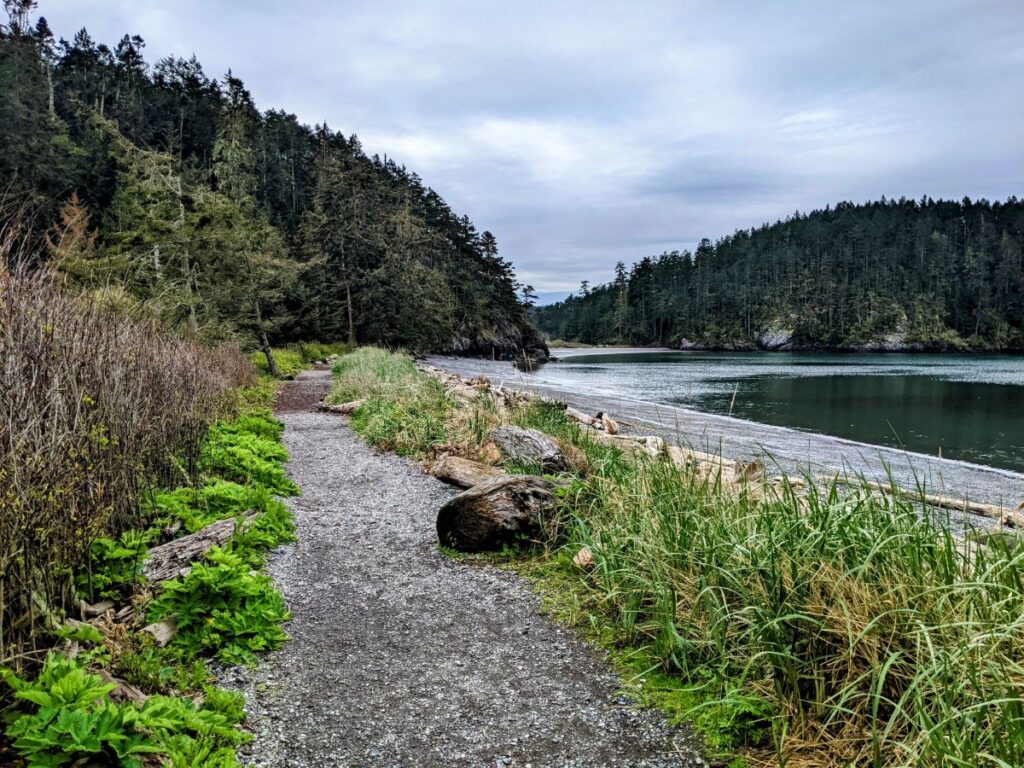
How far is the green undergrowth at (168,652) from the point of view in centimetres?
223

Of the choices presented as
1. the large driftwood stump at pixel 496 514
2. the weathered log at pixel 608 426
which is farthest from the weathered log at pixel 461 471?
the weathered log at pixel 608 426

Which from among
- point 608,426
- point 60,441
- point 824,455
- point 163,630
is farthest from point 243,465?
point 824,455

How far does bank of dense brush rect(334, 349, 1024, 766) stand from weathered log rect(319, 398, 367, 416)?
10643 mm

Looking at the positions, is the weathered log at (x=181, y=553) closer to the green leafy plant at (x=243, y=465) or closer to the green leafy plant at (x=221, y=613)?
the green leafy plant at (x=221, y=613)

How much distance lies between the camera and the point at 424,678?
3602 millimetres

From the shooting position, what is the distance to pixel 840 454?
13688 millimetres

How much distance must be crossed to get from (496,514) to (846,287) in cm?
11133

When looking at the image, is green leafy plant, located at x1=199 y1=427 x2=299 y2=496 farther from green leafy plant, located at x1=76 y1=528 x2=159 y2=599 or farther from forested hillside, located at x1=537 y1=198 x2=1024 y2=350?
forested hillside, located at x1=537 y1=198 x2=1024 y2=350

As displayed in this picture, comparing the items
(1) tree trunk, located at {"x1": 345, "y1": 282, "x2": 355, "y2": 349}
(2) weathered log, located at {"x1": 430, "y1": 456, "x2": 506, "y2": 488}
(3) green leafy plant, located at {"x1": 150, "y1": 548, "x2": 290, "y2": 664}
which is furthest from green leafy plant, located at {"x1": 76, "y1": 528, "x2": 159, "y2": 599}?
(1) tree trunk, located at {"x1": 345, "y1": 282, "x2": 355, "y2": 349}

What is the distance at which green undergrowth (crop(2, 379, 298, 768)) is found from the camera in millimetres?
2232

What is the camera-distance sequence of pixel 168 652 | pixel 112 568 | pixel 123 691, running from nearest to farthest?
1. pixel 123 691
2. pixel 168 652
3. pixel 112 568

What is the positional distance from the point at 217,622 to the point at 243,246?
19761 millimetres

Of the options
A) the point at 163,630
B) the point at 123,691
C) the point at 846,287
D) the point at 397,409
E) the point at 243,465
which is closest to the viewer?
the point at 123,691

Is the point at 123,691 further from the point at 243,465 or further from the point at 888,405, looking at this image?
the point at 888,405
